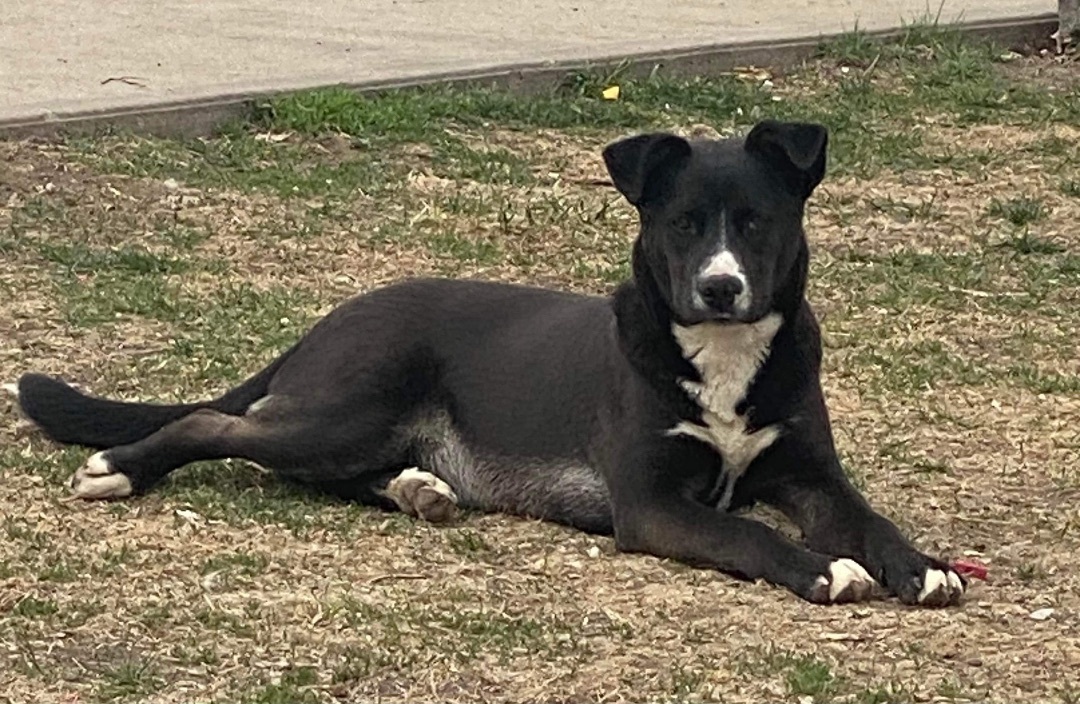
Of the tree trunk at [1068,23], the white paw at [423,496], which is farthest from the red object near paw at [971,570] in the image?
the tree trunk at [1068,23]

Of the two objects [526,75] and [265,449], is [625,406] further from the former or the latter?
[526,75]

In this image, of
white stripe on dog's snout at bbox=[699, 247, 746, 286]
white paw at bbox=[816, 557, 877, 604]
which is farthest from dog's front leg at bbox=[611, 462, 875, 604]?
white stripe on dog's snout at bbox=[699, 247, 746, 286]

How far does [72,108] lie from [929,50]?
4.24m

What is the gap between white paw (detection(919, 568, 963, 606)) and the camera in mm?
5398

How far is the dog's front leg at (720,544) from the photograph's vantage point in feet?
17.8

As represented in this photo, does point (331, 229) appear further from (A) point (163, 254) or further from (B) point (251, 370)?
(B) point (251, 370)

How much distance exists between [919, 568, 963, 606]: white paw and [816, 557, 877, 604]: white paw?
0.39ft

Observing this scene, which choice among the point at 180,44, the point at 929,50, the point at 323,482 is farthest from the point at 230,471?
the point at 929,50

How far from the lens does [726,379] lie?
5.91 m

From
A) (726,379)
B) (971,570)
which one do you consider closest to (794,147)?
(726,379)

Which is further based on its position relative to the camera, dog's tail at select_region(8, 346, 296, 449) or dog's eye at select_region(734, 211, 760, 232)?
dog's tail at select_region(8, 346, 296, 449)

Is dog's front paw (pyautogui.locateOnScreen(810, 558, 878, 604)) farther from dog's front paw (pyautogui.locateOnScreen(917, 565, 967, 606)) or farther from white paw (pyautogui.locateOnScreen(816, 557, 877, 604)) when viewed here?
dog's front paw (pyautogui.locateOnScreen(917, 565, 967, 606))

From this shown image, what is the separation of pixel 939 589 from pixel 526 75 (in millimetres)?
5950

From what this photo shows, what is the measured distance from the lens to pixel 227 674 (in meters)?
4.88
